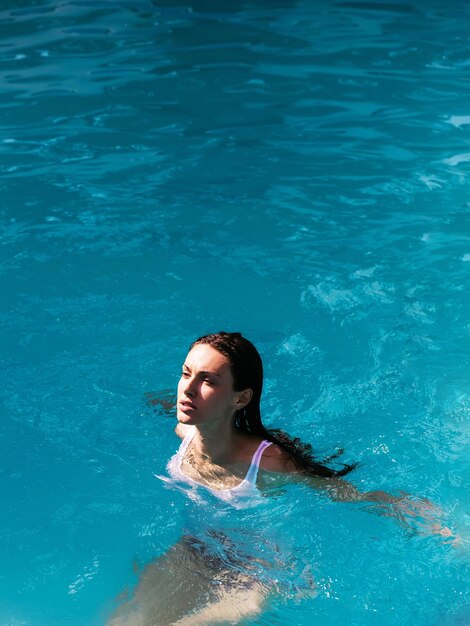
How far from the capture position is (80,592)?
394 centimetres

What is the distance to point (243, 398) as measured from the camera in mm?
3719

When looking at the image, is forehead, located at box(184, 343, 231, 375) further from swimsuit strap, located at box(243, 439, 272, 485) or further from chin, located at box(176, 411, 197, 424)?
swimsuit strap, located at box(243, 439, 272, 485)

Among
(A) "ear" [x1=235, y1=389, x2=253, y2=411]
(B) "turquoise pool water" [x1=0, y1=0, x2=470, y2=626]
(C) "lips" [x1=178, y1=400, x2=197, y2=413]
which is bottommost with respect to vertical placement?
(B) "turquoise pool water" [x1=0, y1=0, x2=470, y2=626]

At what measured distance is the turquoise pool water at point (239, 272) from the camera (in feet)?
13.4

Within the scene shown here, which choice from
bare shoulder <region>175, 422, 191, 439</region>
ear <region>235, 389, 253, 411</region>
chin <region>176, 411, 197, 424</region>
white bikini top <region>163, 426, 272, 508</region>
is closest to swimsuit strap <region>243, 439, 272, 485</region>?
white bikini top <region>163, 426, 272, 508</region>

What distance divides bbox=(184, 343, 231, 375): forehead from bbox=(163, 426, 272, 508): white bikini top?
1.20 feet

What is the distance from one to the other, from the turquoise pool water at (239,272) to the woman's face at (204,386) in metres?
0.58

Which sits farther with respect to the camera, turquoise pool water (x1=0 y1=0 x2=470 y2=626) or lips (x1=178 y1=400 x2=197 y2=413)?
turquoise pool water (x1=0 y1=0 x2=470 y2=626)

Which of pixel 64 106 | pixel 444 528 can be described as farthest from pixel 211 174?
pixel 444 528

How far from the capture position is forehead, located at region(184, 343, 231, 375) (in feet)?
11.9

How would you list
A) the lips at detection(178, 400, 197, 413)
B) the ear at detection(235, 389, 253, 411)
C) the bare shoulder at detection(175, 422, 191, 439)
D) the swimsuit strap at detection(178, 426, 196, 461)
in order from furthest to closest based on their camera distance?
the bare shoulder at detection(175, 422, 191, 439) < the swimsuit strap at detection(178, 426, 196, 461) < the ear at detection(235, 389, 253, 411) < the lips at detection(178, 400, 197, 413)

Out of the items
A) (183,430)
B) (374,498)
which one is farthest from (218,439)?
(374,498)

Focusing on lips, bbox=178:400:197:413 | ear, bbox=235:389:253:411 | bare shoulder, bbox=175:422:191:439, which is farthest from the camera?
bare shoulder, bbox=175:422:191:439

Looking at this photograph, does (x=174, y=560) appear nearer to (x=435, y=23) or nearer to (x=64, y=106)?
(x=64, y=106)
